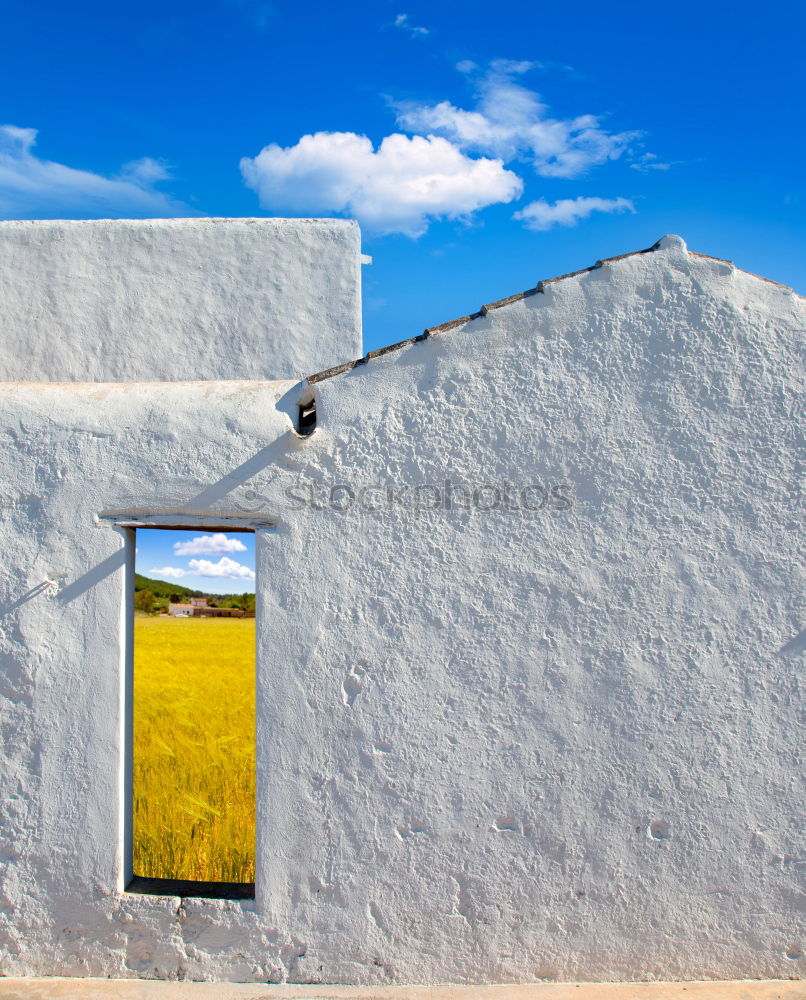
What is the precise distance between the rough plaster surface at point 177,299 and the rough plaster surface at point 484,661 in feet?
4.41

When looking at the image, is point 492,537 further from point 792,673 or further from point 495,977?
point 495,977

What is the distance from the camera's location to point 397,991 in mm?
4020

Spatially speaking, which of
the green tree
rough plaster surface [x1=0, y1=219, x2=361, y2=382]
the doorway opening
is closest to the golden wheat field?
the doorway opening

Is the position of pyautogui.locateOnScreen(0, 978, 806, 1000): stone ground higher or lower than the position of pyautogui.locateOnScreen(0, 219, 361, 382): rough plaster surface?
lower

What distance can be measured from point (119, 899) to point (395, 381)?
3.15 m

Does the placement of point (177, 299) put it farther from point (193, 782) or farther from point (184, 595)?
point (184, 595)

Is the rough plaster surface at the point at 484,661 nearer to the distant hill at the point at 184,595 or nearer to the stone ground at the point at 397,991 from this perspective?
the stone ground at the point at 397,991

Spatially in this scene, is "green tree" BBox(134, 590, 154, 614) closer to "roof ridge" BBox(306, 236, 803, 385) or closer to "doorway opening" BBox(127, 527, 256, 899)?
"doorway opening" BBox(127, 527, 256, 899)

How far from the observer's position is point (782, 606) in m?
4.21

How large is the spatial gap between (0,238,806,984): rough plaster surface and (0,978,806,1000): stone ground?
7cm

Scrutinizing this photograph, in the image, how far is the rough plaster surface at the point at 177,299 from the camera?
559 centimetres

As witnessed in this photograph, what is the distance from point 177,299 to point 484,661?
11.4 ft

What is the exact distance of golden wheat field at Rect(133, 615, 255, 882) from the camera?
241 inches

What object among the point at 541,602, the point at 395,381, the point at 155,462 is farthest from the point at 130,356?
the point at 541,602
